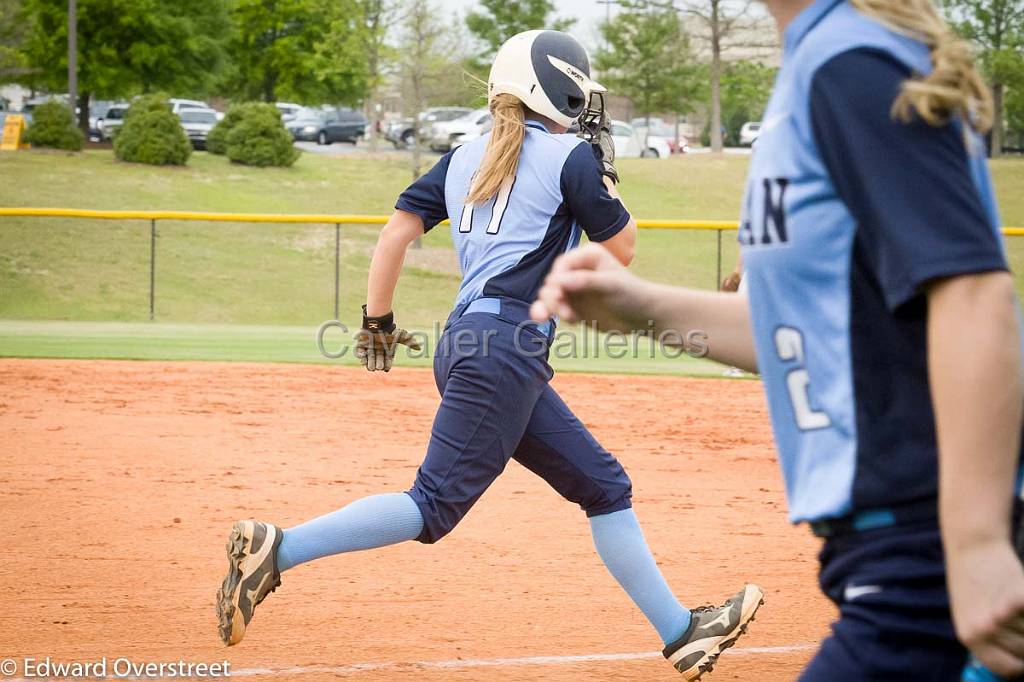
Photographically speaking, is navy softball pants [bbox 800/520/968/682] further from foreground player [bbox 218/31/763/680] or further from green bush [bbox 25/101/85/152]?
green bush [bbox 25/101/85/152]

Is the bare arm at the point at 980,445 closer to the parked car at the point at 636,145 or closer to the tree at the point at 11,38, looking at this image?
the tree at the point at 11,38

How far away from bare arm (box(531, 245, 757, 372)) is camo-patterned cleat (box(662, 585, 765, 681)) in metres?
2.11

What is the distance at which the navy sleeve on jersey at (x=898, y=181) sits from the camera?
1422mm

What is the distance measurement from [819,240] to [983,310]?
0.84 feet

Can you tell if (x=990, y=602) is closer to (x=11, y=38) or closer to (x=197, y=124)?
(x=197, y=124)

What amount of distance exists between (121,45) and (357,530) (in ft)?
117

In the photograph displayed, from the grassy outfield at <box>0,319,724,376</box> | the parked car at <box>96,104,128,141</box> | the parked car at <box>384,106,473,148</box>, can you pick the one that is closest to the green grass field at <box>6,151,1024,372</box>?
the grassy outfield at <box>0,319,724,376</box>

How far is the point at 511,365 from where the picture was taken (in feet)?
11.9

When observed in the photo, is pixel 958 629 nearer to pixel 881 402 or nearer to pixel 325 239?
pixel 881 402

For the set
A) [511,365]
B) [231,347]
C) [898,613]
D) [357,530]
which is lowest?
[231,347]

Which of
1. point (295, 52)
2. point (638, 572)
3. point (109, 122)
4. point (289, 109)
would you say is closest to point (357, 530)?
point (638, 572)

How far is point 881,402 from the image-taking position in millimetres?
1578

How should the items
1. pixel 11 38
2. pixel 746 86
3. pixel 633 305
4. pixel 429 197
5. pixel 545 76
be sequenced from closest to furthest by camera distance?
pixel 633 305
pixel 545 76
pixel 429 197
pixel 11 38
pixel 746 86

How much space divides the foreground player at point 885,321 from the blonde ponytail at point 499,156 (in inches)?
76.2
